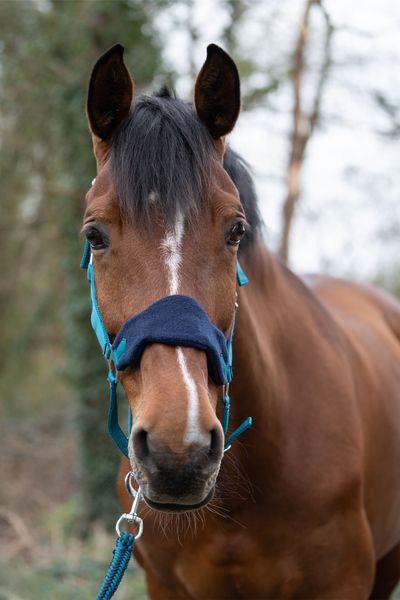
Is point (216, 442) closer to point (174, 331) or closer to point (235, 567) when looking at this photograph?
point (174, 331)

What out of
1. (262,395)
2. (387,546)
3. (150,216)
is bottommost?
(387,546)

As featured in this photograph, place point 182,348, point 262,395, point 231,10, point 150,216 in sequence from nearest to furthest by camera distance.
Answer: point 182,348 < point 150,216 < point 262,395 < point 231,10

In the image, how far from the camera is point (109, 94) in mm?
2375

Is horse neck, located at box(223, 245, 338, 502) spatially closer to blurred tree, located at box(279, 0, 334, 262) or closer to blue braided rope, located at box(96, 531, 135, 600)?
blue braided rope, located at box(96, 531, 135, 600)

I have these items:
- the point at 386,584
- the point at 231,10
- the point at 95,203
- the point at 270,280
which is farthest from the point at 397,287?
the point at 95,203

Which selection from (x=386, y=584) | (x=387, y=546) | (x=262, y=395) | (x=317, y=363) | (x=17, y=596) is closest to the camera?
(x=262, y=395)

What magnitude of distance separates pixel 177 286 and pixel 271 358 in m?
0.89

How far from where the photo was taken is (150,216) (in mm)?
2096

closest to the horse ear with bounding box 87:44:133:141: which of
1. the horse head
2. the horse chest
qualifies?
the horse head

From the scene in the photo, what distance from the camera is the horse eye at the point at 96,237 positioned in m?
2.17

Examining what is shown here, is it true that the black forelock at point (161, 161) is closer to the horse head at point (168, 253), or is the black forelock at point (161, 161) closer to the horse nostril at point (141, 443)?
the horse head at point (168, 253)

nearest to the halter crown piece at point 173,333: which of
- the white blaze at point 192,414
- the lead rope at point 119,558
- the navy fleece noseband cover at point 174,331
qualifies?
the navy fleece noseband cover at point 174,331

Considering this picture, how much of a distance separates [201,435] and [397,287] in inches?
404

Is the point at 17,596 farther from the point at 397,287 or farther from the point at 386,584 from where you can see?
the point at 397,287
